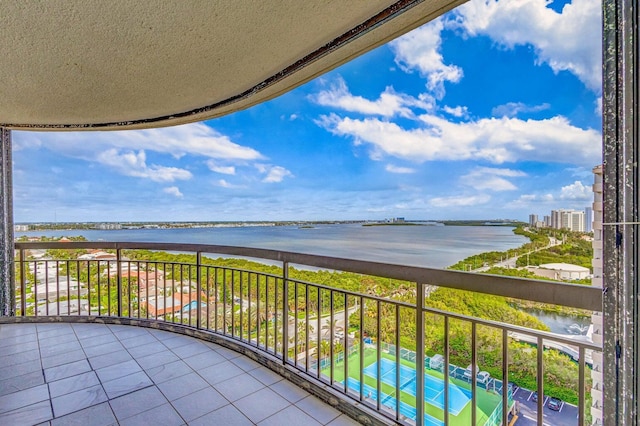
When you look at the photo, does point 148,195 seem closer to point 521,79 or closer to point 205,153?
point 205,153

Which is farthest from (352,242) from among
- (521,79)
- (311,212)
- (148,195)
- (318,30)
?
(318,30)

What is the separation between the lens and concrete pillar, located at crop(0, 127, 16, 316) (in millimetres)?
3402

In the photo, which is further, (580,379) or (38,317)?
(38,317)

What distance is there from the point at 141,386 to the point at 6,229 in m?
3.07

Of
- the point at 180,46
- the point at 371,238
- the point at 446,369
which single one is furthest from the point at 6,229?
the point at 371,238

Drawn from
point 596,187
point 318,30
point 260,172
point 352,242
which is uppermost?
point 260,172

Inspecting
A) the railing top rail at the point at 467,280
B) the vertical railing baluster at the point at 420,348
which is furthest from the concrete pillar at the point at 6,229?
the vertical railing baluster at the point at 420,348

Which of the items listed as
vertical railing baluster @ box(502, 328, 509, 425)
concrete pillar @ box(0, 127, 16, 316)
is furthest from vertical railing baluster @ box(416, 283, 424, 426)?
concrete pillar @ box(0, 127, 16, 316)

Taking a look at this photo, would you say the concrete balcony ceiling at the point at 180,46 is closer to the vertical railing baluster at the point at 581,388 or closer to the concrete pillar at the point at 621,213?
the concrete pillar at the point at 621,213

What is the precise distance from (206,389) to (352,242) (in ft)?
49.3

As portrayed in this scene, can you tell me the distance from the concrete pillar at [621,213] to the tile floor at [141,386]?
4.60 ft

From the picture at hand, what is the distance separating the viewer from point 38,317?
3383 mm

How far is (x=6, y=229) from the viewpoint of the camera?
344 cm

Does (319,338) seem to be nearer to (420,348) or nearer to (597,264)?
(420,348)
